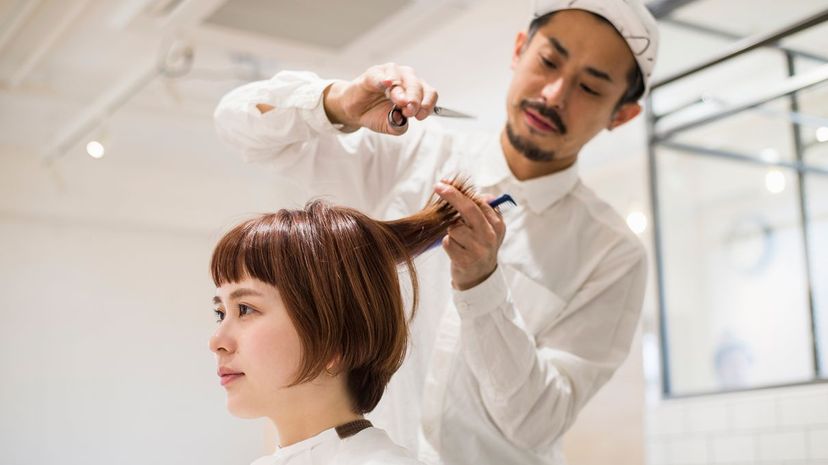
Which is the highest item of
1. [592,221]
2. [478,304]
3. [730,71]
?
[730,71]

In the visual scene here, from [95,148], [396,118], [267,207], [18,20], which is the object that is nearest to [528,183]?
[396,118]

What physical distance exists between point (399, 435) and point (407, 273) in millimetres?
288

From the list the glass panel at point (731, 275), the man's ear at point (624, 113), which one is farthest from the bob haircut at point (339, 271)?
the glass panel at point (731, 275)

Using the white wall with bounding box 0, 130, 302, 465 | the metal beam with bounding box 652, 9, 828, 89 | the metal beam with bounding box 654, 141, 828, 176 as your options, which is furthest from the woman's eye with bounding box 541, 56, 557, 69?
the white wall with bounding box 0, 130, 302, 465

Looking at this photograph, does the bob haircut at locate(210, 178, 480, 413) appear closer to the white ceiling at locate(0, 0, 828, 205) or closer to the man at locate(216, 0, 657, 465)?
the man at locate(216, 0, 657, 465)

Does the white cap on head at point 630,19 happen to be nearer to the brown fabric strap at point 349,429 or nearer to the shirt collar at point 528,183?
the shirt collar at point 528,183

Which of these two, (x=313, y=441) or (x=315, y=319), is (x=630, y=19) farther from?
(x=313, y=441)

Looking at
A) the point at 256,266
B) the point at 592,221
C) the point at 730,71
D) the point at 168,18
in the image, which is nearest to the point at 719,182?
the point at 730,71

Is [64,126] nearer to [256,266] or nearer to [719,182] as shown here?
[719,182]

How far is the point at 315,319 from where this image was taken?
1.39m

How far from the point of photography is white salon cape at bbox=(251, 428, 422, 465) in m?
1.39

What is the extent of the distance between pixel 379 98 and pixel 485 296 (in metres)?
0.32

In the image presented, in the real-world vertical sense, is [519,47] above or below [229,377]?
above

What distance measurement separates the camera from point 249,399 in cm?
140
